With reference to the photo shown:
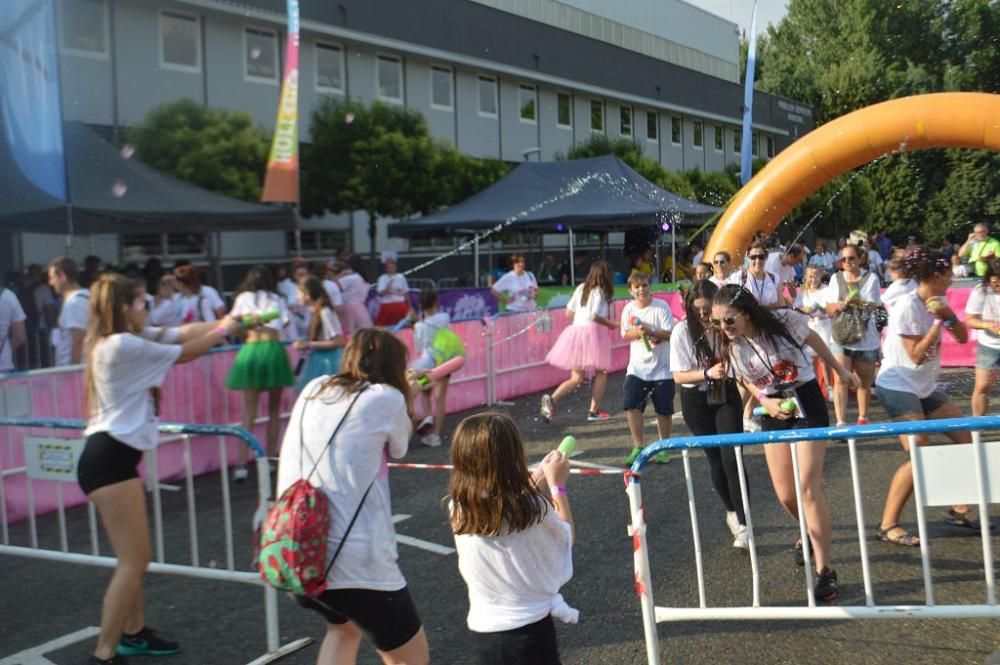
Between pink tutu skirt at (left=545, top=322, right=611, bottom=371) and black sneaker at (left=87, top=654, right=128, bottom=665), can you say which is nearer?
black sneaker at (left=87, top=654, right=128, bottom=665)

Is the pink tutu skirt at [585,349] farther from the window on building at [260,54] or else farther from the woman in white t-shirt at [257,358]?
the window on building at [260,54]

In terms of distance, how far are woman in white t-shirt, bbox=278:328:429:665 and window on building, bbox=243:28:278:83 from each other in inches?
727

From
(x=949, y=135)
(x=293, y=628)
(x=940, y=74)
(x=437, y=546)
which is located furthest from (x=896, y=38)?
(x=293, y=628)

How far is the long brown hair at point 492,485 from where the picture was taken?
2793 mm

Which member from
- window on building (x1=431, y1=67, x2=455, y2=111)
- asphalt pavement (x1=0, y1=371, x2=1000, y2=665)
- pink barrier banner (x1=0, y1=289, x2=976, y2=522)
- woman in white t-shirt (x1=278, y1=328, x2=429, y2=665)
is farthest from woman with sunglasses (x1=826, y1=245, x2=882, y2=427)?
window on building (x1=431, y1=67, x2=455, y2=111)

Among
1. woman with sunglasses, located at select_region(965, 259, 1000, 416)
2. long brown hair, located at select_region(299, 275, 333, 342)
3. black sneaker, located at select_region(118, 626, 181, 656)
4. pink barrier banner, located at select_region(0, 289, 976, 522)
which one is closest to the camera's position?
black sneaker, located at select_region(118, 626, 181, 656)

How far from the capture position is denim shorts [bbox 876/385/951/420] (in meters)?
5.53

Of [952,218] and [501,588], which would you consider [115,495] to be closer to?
[501,588]

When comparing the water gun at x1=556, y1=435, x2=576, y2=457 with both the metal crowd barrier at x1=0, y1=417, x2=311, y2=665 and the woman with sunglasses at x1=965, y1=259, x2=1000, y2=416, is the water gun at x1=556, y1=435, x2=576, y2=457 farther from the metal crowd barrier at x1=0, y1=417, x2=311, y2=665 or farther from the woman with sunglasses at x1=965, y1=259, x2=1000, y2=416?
the woman with sunglasses at x1=965, y1=259, x2=1000, y2=416

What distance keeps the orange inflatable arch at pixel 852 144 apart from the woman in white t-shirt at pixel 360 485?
26.9 feet

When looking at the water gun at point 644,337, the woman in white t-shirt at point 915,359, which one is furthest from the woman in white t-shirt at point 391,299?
the woman in white t-shirt at point 915,359

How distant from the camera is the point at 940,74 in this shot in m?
13.4

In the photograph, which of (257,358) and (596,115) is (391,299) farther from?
(596,115)

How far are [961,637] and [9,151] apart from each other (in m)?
9.82
